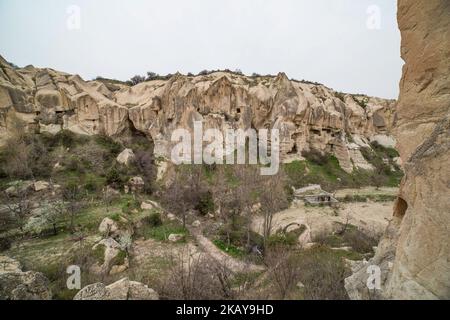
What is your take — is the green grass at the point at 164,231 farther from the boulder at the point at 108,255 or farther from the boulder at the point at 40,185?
the boulder at the point at 40,185

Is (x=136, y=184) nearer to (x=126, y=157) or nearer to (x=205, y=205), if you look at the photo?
(x=126, y=157)

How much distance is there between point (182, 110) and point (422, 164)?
2564 cm

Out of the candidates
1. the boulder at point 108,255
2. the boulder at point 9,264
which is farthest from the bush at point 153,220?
the boulder at point 9,264

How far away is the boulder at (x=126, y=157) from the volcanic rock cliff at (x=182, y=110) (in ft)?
10.2

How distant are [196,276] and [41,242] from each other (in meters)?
11.1

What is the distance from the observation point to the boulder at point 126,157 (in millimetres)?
24128

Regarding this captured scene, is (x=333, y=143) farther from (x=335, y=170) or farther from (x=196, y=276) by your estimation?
(x=196, y=276)

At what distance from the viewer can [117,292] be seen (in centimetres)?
521

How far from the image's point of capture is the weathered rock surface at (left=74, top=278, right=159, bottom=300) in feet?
16.7

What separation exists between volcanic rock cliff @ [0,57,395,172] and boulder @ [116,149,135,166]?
3.12 meters

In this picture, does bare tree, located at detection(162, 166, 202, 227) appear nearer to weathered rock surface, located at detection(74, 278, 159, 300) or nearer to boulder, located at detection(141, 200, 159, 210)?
boulder, located at detection(141, 200, 159, 210)

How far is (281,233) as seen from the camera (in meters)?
13.4

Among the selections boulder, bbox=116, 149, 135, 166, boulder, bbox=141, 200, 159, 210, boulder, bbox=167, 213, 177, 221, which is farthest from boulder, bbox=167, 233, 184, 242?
boulder, bbox=116, 149, 135, 166
